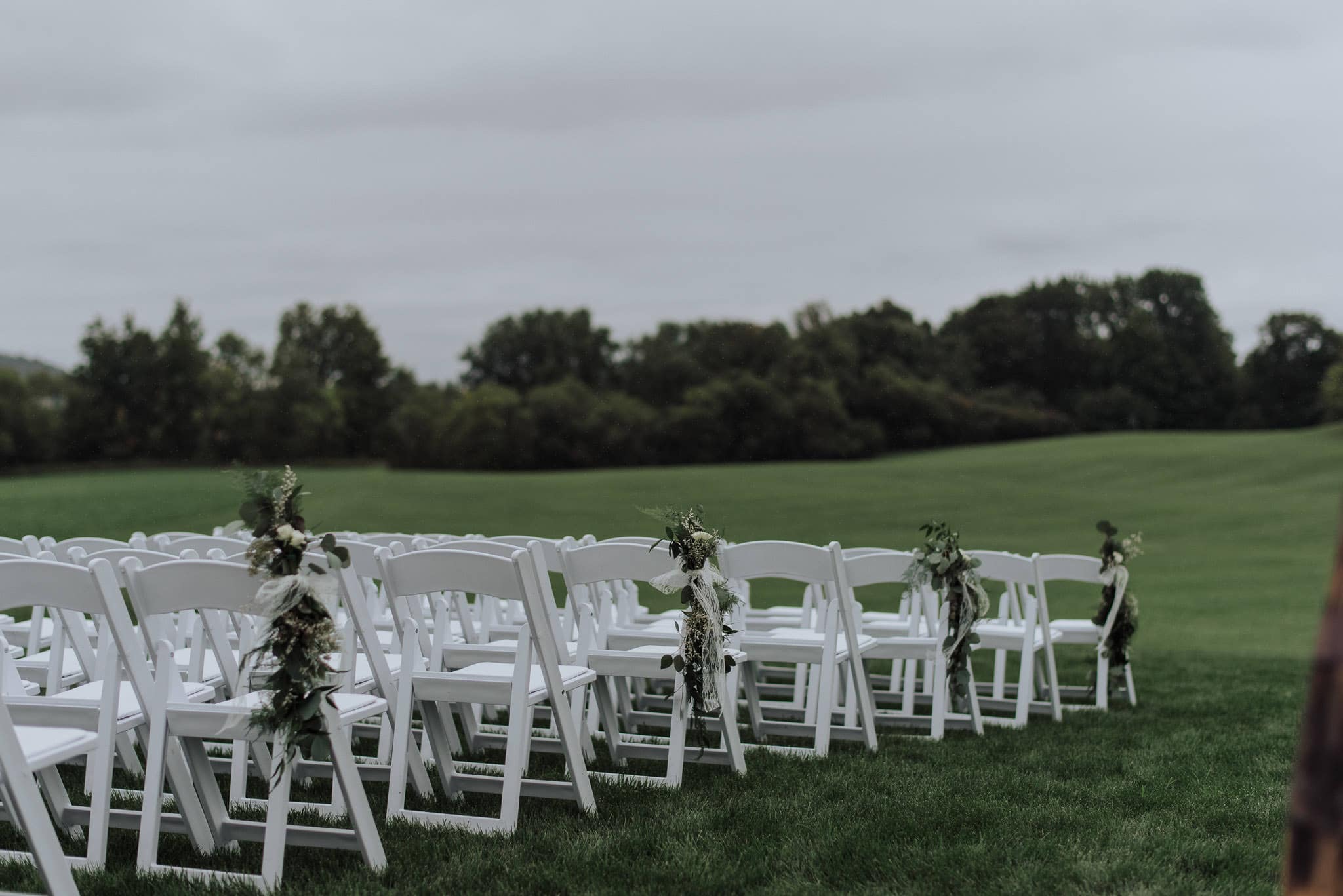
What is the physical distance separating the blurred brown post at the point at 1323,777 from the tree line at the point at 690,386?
46630 mm

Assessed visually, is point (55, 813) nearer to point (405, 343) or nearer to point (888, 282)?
point (405, 343)

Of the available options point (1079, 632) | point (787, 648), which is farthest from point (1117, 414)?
point (787, 648)

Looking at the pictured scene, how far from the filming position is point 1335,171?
51781mm

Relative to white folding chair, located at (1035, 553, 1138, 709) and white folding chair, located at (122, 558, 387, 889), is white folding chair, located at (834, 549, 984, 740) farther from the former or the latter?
white folding chair, located at (122, 558, 387, 889)

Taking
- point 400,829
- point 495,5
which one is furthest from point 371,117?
point 400,829

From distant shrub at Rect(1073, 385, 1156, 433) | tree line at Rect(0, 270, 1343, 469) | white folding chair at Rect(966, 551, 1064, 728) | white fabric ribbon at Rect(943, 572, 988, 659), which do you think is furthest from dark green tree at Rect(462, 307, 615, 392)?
white fabric ribbon at Rect(943, 572, 988, 659)

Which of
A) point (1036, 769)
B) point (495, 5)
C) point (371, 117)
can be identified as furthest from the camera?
point (371, 117)

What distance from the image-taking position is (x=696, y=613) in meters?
4.78

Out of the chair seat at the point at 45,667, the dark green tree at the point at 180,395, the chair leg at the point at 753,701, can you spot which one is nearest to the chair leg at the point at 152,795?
the chair seat at the point at 45,667

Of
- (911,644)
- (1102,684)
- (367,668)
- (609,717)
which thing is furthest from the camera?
(1102,684)

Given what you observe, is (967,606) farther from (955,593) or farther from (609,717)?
(609,717)

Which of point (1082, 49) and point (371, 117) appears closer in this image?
point (1082, 49)

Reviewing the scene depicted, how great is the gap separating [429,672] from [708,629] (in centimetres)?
115

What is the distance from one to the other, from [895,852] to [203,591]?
238 cm
